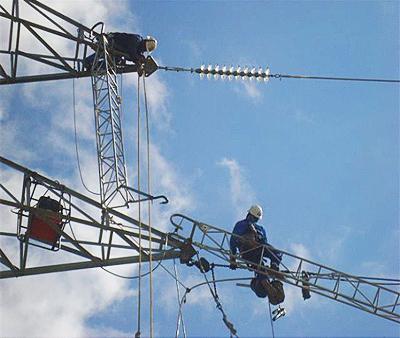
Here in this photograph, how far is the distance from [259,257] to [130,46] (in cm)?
603

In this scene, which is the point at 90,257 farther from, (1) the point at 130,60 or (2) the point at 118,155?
(1) the point at 130,60

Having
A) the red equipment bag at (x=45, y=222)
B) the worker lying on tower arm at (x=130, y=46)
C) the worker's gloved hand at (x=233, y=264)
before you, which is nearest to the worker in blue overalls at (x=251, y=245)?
the worker's gloved hand at (x=233, y=264)

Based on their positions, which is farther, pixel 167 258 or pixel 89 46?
pixel 89 46

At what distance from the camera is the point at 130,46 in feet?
64.5

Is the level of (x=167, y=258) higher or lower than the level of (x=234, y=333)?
higher

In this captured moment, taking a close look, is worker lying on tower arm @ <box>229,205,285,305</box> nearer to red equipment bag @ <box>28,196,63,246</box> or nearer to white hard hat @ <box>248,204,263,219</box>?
white hard hat @ <box>248,204,263,219</box>

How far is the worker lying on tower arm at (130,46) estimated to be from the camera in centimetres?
1958

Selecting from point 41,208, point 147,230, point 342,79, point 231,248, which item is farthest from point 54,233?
point 342,79

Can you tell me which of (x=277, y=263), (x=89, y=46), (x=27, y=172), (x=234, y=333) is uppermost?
(x=89, y=46)

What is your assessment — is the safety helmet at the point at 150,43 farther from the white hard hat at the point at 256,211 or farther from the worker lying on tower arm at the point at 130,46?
the white hard hat at the point at 256,211

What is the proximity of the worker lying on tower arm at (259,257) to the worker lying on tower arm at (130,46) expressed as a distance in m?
4.97

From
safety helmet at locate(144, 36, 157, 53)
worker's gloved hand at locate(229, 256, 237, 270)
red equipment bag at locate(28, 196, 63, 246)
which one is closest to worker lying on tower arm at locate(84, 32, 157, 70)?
safety helmet at locate(144, 36, 157, 53)

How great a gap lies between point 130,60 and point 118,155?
293 centimetres

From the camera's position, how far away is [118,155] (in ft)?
59.0
